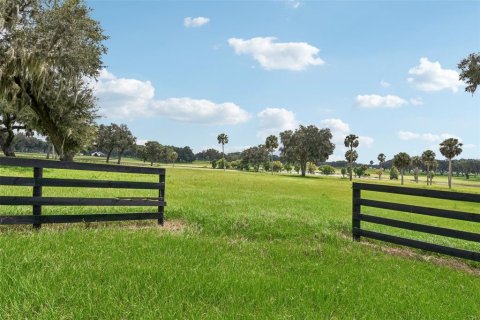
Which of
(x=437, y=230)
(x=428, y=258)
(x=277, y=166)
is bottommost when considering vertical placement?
(x=428, y=258)

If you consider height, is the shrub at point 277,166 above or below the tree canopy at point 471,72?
below

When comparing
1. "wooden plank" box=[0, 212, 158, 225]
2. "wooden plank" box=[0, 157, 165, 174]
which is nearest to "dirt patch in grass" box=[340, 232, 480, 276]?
"wooden plank" box=[0, 212, 158, 225]

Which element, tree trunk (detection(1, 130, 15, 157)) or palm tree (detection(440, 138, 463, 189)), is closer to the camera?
tree trunk (detection(1, 130, 15, 157))

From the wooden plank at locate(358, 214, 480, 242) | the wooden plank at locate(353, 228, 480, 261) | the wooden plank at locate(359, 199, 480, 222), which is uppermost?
the wooden plank at locate(359, 199, 480, 222)

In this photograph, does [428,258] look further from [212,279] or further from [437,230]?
[212,279]

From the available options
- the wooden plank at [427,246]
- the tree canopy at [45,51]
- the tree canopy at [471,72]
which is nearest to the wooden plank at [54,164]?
the wooden plank at [427,246]

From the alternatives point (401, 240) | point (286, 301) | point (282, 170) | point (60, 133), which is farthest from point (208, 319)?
point (282, 170)

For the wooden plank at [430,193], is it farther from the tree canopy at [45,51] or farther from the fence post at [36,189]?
the tree canopy at [45,51]

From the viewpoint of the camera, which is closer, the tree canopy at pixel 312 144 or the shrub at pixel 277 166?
the tree canopy at pixel 312 144

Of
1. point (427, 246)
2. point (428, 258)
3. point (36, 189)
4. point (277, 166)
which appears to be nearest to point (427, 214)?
point (427, 246)

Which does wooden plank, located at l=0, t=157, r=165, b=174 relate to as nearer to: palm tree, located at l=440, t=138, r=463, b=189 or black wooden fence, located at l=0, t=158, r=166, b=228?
black wooden fence, located at l=0, t=158, r=166, b=228

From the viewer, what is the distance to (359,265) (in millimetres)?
8148

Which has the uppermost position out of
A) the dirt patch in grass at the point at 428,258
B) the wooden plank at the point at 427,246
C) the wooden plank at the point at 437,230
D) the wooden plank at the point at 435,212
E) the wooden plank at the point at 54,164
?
the wooden plank at the point at 54,164

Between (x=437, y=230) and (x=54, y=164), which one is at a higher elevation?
(x=54, y=164)
